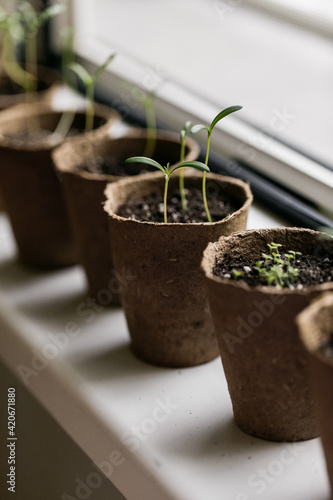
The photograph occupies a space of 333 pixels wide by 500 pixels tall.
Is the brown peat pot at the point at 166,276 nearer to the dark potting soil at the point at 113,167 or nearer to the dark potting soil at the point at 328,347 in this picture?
the dark potting soil at the point at 113,167

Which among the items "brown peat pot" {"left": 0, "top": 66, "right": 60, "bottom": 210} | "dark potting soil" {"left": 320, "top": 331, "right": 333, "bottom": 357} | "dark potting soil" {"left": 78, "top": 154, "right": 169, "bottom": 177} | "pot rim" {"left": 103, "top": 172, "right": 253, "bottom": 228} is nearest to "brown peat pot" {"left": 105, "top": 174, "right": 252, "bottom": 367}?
"pot rim" {"left": 103, "top": 172, "right": 253, "bottom": 228}

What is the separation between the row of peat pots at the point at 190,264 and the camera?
74 cm

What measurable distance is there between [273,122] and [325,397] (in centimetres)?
68

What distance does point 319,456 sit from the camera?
805 millimetres

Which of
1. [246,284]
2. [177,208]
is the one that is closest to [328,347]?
[246,284]

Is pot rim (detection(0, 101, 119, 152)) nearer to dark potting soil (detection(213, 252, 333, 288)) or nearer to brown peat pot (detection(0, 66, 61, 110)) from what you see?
brown peat pot (detection(0, 66, 61, 110))

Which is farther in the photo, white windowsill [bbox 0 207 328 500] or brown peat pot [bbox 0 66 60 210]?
brown peat pot [bbox 0 66 60 210]

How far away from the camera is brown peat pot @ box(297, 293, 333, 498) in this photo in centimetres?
63

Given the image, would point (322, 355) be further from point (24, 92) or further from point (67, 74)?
point (67, 74)

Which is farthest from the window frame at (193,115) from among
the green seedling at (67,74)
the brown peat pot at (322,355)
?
the brown peat pot at (322,355)

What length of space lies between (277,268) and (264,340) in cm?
9

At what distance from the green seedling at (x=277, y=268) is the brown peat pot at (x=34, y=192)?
490mm

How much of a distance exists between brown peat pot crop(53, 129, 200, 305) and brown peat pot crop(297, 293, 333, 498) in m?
0.45

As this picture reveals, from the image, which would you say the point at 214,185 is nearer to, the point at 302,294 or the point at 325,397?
the point at 302,294
